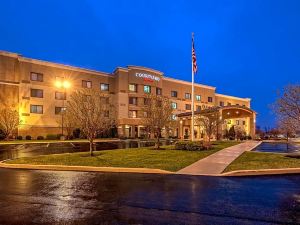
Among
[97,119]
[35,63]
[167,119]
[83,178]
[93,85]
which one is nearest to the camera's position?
[83,178]

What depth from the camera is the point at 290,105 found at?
17625 mm

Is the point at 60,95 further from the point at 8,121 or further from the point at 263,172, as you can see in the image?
the point at 263,172

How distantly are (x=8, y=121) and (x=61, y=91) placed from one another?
12.4 metres

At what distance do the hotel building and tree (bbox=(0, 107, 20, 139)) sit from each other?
6.51 ft

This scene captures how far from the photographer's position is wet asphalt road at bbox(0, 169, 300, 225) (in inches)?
234

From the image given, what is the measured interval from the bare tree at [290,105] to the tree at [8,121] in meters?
38.6

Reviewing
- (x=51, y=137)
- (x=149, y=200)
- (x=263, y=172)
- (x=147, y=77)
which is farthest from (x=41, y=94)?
(x=149, y=200)

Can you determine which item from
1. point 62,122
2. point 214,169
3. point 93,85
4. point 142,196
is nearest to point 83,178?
point 142,196

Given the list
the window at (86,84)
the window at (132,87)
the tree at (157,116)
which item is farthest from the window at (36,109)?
the tree at (157,116)

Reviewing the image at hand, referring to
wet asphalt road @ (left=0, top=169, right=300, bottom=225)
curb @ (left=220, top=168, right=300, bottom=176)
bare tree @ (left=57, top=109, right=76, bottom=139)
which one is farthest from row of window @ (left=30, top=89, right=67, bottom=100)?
curb @ (left=220, top=168, right=300, bottom=176)

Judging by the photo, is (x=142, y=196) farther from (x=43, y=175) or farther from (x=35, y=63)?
(x=35, y=63)

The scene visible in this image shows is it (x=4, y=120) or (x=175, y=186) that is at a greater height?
(x=4, y=120)

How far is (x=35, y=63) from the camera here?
47.5 m

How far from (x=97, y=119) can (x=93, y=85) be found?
124 feet
